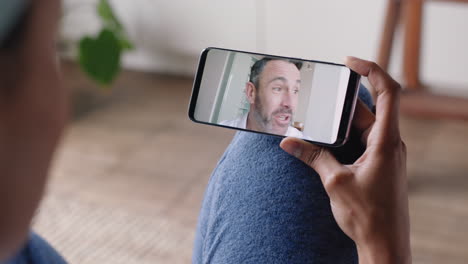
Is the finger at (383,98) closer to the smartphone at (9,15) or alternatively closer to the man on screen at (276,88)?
the man on screen at (276,88)

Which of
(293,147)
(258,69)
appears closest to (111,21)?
(258,69)

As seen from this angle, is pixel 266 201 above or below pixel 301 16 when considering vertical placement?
below

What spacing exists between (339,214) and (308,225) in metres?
0.03

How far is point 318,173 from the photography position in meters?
0.59

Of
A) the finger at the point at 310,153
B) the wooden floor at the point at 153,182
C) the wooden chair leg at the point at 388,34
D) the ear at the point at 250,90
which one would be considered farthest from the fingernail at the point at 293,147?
the wooden chair leg at the point at 388,34

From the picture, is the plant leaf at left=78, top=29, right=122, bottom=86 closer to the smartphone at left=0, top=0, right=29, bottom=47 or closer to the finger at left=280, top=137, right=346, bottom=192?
the finger at left=280, top=137, right=346, bottom=192

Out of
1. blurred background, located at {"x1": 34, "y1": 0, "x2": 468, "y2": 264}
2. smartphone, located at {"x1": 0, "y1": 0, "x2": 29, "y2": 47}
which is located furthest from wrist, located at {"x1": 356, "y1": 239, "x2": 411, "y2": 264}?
blurred background, located at {"x1": 34, "y1": 0, "x2": 468, "y2": 264}

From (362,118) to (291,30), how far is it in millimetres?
1322

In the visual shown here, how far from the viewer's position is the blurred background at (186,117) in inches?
54.6

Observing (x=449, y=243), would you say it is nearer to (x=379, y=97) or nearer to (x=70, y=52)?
(x=379, y=97)

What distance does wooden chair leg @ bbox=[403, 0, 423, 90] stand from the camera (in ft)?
5.65

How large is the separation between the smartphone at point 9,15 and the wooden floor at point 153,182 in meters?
1.06

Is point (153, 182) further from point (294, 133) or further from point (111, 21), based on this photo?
point (294, 133)

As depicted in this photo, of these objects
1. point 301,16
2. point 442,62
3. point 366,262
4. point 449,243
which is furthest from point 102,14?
point 366,262
